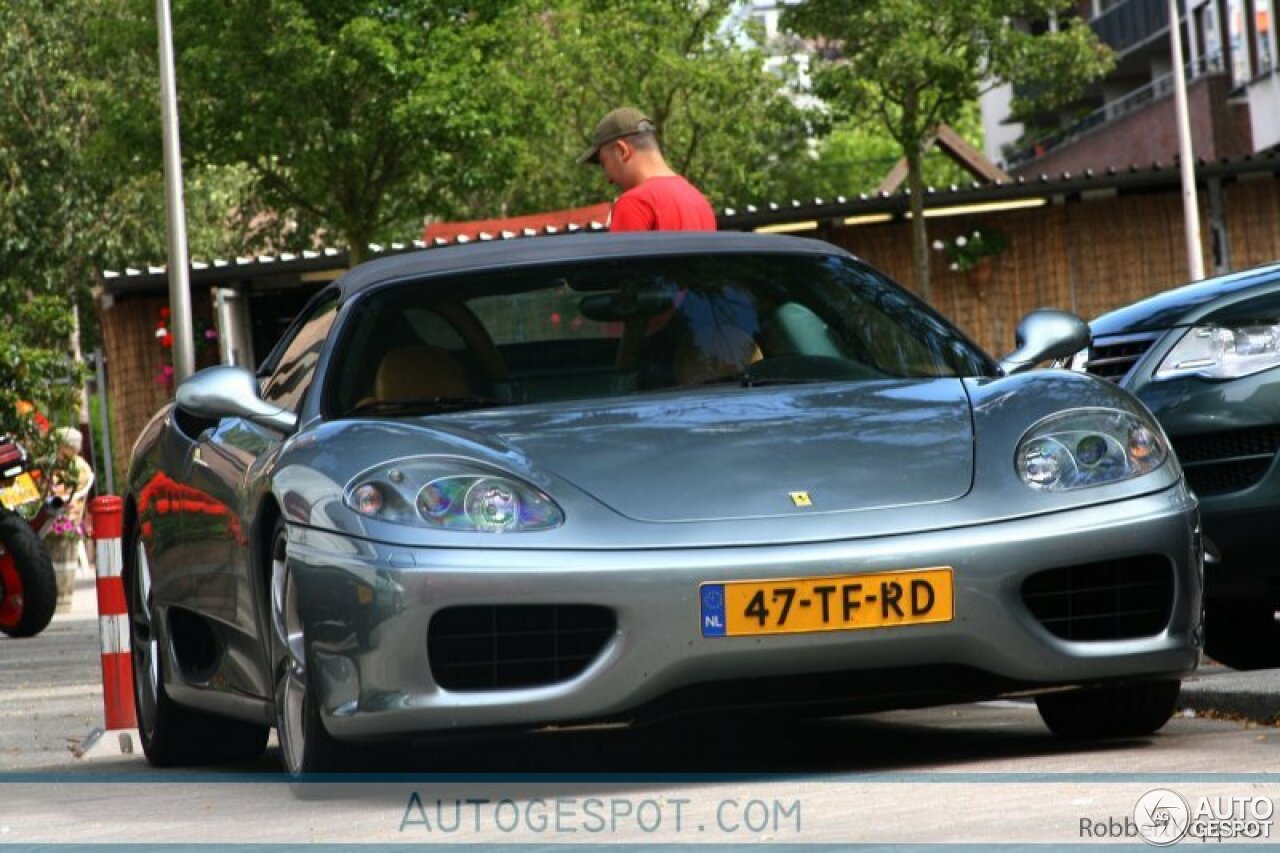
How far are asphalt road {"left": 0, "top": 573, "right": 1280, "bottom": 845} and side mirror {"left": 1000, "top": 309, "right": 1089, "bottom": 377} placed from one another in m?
0.94

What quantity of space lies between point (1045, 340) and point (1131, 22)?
59.4 m

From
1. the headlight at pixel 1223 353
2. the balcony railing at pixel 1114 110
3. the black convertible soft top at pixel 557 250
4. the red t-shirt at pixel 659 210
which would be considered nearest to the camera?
the black convertible soft top at pixel 557 250

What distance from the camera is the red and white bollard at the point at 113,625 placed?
8.32m

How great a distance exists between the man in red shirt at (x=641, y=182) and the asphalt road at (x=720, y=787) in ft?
7.51

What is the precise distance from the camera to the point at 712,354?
6.77 m

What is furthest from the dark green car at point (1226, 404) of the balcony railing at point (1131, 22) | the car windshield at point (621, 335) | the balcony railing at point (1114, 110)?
the balcony railing at point (1131, 22)

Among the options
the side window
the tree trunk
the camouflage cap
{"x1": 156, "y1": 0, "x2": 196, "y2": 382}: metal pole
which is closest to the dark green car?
the camouflage cap

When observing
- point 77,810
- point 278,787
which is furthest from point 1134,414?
point 77,810

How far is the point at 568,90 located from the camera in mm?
47875

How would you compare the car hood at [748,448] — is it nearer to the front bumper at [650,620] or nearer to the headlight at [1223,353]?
the front bumper at [650,620]

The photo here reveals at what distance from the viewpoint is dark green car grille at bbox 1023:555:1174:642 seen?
5836 millimetres

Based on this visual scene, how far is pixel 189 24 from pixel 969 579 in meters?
27.6

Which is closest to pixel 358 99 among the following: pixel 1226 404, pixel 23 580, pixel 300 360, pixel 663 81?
pixel 663 81

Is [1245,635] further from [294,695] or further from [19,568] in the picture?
[19,568]
